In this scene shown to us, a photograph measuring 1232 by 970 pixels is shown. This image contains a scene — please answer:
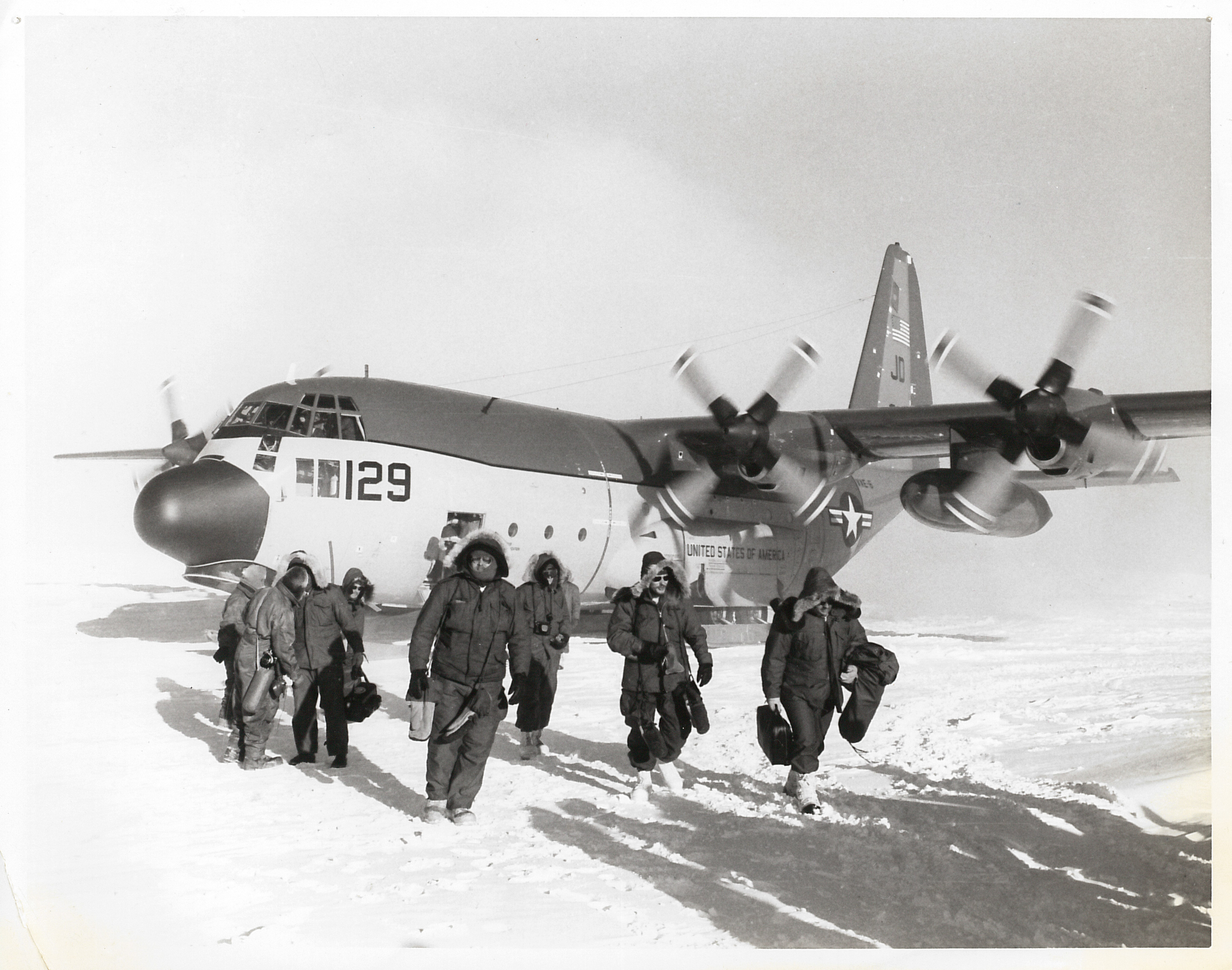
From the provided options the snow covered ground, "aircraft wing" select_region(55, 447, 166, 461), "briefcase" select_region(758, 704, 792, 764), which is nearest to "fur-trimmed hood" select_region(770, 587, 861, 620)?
"briefcase" select_region(758, 704, 792, 764)

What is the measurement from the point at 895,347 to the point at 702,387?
767 cm

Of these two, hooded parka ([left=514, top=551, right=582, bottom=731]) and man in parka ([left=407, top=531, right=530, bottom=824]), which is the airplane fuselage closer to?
hooded parka ([left=514, top=551, right=582, bottom=731])

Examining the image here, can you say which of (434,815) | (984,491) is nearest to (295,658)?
(434,815)

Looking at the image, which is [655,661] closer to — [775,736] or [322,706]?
[775,736]

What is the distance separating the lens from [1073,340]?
1210 cm

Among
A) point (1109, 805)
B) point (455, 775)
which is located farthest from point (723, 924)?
point (1109, 805)

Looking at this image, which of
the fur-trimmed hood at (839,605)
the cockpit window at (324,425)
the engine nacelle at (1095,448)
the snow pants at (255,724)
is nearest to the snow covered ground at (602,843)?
the snow pants at (255,724)

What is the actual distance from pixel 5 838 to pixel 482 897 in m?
A: 4.02

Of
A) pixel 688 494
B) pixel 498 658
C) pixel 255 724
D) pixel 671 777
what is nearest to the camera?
pixel 498 658

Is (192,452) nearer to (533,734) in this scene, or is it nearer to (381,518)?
(381,518)

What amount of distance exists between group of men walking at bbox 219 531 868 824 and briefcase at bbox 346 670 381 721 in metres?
0.07

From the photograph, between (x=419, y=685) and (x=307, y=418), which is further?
(x=307, y=418)

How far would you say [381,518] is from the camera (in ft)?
36.5

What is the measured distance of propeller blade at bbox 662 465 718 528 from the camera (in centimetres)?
1415
